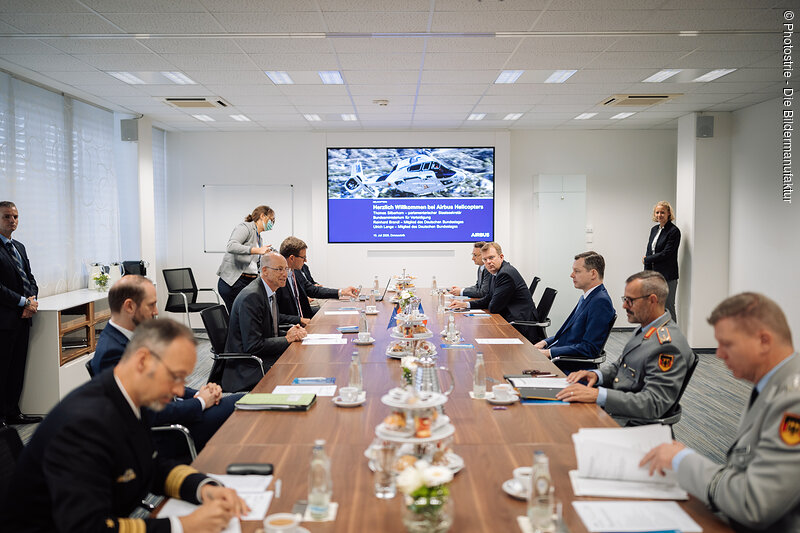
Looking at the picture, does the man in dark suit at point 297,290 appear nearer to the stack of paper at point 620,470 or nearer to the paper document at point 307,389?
the paper document at point 307,389

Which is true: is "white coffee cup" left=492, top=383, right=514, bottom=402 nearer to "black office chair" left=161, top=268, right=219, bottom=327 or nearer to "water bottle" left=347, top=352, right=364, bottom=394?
"water bottle" left=347, top=352, right=364, bottom=394

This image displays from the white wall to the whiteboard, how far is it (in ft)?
20.5

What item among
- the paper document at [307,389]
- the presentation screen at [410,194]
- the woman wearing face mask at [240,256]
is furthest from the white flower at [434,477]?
the presentation screen at [410,194]

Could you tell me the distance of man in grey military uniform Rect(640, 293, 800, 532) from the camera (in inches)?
64.1

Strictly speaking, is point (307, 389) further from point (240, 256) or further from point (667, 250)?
point (667, 250)

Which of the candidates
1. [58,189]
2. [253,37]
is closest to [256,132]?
[58,189]

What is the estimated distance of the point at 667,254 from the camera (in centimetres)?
807

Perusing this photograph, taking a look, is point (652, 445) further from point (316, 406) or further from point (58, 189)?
point (58, 189)

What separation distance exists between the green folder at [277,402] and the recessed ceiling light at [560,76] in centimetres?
439

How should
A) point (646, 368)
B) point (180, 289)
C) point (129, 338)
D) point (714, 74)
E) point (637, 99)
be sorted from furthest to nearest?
point (180, 289) → point (637, 99) → point (714, 74) → point (646, 368) → point (129, 338)

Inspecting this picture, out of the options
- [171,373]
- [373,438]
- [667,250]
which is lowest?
[373,438]

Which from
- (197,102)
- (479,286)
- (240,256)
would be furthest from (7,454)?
(479,286)

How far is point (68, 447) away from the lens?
163 centimetres

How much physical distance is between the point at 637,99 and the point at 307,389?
19.1ft
